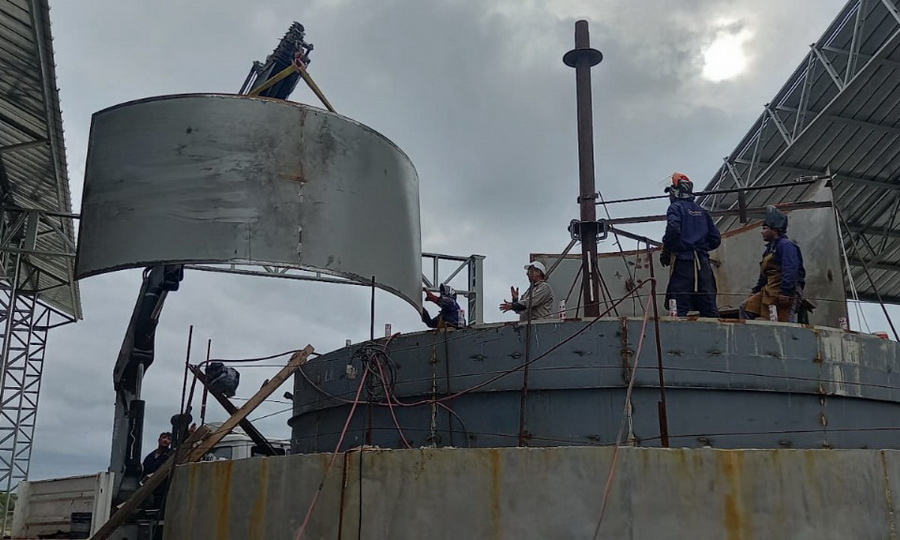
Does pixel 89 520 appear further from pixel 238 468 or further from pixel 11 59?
pixel 11 59

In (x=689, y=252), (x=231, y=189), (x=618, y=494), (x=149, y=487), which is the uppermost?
(x=231, y=189)

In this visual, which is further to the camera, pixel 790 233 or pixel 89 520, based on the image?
pixel 790 233

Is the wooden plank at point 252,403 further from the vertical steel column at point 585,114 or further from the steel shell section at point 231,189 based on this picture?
the vertical steel column at point 585,114

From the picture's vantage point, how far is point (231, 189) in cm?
955

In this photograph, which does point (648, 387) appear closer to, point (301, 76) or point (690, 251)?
point (690, 251)

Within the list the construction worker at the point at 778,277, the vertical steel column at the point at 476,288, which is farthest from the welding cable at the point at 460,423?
the vertical steel column at the point at 476,288

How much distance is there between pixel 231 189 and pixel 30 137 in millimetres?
11784

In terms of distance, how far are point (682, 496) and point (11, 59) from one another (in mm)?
15373

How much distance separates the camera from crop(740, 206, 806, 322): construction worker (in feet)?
29.2

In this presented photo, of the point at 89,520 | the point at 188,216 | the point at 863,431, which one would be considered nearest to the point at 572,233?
the point at 863,431

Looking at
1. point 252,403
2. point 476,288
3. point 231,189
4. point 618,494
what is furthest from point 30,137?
point 618,494

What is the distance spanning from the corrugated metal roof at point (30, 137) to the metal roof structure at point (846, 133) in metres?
14.2

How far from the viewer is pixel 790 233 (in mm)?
11258

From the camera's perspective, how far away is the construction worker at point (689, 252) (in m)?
9.54
